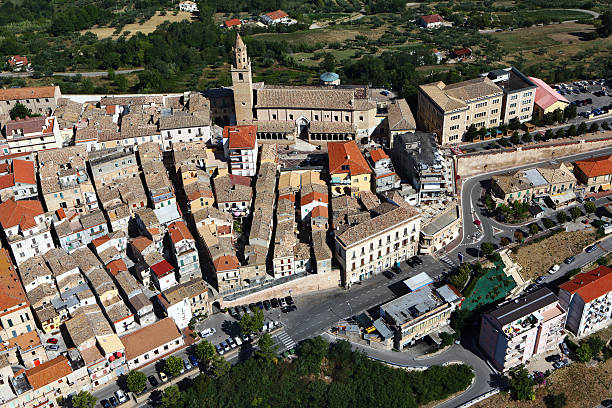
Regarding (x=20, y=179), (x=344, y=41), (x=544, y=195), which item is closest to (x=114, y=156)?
(x=20, y=179)

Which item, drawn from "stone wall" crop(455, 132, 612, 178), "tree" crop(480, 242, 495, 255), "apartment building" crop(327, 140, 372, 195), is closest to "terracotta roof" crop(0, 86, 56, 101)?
"apartment building" crop(327, 140, 372, 195)

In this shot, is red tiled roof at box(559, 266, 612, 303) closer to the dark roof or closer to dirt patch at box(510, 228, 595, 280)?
the dark roof

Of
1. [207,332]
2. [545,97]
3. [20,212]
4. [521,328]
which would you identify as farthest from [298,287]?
[545,97]

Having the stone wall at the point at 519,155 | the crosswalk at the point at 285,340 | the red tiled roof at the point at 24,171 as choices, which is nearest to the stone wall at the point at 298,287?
the crosswalk at the point at 285,340

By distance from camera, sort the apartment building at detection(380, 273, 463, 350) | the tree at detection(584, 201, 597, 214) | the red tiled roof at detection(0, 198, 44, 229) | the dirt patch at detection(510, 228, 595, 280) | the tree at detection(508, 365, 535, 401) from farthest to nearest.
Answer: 1. the tree at detection(584, 201, 597, 214)
2. the dirt patch at detection(510, 228, 595, 280)
3. the red tiled roof at detection(0, 198, 44, 229)
4. the apartment building at detection(380, 273, 463, 350)
5. the tree at detection(508, 365, 535, 401)

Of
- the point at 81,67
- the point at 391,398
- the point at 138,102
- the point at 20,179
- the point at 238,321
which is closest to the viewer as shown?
the point at 391,398

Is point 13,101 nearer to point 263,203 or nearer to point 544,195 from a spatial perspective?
point 263,203
